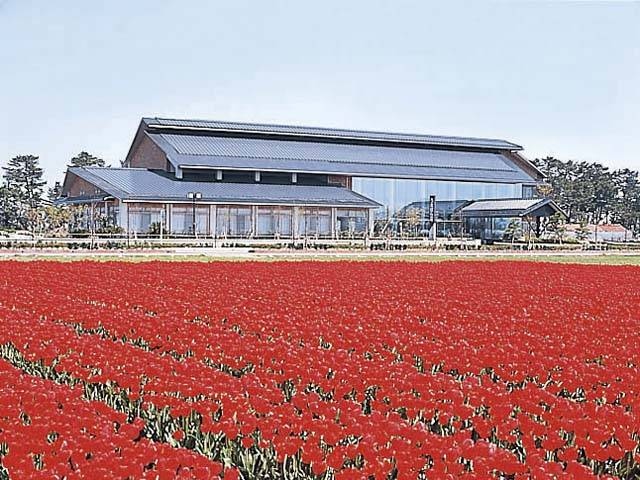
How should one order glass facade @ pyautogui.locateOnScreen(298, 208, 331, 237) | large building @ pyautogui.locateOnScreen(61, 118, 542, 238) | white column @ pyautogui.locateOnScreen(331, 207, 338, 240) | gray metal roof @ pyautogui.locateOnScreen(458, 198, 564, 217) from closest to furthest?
large building @ pyautogui.locateOnScreen(61, 118, 542, 238) → glass facade @ pyautogui.locateOnScreen(298, 208, 331, 237) → white column @ pyautogui.locateOnScreen(331, 207, 338, 240) → gray metal roof @ pyautogui.locateOnScreen(458, 198, 564, 217)

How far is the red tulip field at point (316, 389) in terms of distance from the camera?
11.1ft

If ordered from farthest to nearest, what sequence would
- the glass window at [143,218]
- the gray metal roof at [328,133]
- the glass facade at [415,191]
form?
the glass facade at [415,191], the gray metal roof at [328,133], the glass window at [143,218]

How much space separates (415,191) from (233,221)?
1335cm

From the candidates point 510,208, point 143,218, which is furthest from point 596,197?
point 143,218

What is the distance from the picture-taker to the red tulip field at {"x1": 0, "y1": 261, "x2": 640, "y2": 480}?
3.39 m

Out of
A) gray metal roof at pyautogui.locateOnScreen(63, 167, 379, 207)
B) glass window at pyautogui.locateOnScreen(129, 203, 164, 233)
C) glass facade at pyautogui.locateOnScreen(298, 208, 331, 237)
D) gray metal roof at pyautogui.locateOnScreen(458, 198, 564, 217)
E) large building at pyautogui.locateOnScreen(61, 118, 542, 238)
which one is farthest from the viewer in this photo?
gray metal roof at pyautogui.locateOnScreen(458, 198, 564, 217)

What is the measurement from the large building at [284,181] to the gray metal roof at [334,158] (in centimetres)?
7

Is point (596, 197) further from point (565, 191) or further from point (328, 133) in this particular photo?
point (328, 133)

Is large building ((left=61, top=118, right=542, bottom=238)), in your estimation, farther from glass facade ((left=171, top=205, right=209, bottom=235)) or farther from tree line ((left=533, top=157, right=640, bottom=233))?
tree line ((left=533, top=157, right=640, bottom=233))

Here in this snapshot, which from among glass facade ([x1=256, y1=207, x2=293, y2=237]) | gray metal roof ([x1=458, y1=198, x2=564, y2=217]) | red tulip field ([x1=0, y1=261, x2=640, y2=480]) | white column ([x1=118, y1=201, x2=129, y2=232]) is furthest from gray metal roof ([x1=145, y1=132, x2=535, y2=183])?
red tulip field ([x1=0, y1=261, x2=640, y2=480])

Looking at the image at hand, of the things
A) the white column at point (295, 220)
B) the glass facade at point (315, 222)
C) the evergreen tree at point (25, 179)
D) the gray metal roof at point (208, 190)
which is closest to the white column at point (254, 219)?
the gray metal roof at point (208, 190)

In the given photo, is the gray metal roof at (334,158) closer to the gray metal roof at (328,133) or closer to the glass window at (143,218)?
the gray metal roof at (328,133)

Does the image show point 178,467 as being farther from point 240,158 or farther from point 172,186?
point 240,158

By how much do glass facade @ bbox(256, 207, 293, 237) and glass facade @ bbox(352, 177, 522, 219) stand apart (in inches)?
264
